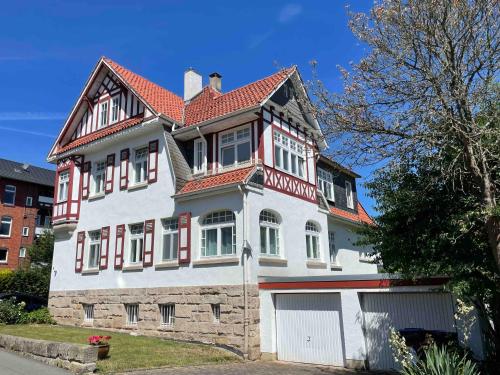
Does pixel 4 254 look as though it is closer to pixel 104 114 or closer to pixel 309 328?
pixel 104 114

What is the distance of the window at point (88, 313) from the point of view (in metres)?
18.7

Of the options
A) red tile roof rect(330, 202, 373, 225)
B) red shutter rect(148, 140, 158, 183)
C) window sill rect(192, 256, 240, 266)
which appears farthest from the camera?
red tile roof rect(330, 202, 373, 225)

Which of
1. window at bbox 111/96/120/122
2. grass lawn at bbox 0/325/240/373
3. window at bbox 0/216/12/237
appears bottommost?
grass lawn at bbox 0/325/240/373

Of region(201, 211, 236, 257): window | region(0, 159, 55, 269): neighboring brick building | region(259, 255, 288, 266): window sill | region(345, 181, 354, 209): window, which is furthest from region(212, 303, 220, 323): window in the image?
region(0, 159, 55, 269): neighboring brick building

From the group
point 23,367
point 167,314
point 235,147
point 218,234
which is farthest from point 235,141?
point 23,367

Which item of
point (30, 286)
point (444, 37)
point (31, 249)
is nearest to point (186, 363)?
point (444, 37)

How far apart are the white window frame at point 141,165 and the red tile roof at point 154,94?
1.84 m

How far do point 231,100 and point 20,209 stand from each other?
102 feet

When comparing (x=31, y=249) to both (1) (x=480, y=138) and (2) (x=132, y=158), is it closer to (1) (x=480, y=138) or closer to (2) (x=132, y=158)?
(2) (x=132, y=158)

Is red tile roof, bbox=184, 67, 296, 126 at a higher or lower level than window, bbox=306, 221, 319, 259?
higher

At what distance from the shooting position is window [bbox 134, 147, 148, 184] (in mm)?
18250

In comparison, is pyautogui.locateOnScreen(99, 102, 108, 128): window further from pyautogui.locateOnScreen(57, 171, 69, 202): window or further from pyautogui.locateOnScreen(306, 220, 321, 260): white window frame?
pyautogui.locateOnScreen(306, 220, 321, 260): white window frame

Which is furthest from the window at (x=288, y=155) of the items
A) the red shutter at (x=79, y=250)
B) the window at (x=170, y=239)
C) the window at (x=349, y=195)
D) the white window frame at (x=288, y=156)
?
the red shutter at (x=79, y=250)

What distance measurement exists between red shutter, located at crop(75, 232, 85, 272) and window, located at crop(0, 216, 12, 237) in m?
23.3
